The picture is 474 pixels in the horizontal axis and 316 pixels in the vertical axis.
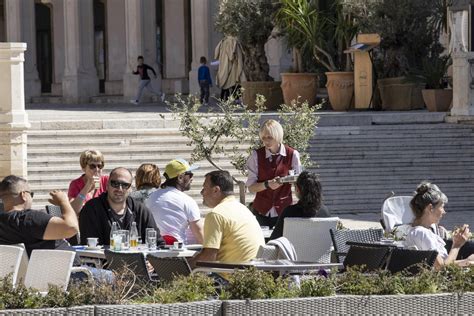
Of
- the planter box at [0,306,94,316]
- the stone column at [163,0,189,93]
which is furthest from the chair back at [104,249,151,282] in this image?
the stone column at [163,0,189,93]

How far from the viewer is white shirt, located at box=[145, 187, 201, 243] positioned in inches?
447

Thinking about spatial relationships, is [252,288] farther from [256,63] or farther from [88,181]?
[256,63]

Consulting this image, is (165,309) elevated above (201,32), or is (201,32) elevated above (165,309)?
(201,32)

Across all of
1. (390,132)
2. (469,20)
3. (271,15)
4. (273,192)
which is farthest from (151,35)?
(273,192)

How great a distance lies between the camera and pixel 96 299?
805 centimetres

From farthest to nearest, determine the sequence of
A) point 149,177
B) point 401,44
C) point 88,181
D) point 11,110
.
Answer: point 401,44 → point 11,110 → point 88,181 → point 149,177

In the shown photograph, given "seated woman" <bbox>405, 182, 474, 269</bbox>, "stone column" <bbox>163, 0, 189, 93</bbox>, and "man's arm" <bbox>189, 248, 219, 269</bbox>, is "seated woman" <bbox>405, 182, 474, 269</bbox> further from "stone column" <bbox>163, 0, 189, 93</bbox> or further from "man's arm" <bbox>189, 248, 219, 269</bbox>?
"stone column" <bbox>163, 0, 189, 93</bbox>

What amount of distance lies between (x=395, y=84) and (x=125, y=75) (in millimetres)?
14352

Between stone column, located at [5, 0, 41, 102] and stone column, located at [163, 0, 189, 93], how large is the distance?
391cm

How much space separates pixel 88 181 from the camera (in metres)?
12.4

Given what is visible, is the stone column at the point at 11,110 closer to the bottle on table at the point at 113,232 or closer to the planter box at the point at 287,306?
the bottle on table at the point at 113,232

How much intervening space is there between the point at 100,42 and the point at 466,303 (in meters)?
36.6

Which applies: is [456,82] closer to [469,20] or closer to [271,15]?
[469,20]

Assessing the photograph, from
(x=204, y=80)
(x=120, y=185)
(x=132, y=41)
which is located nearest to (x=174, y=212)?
(x=120, y=185)
